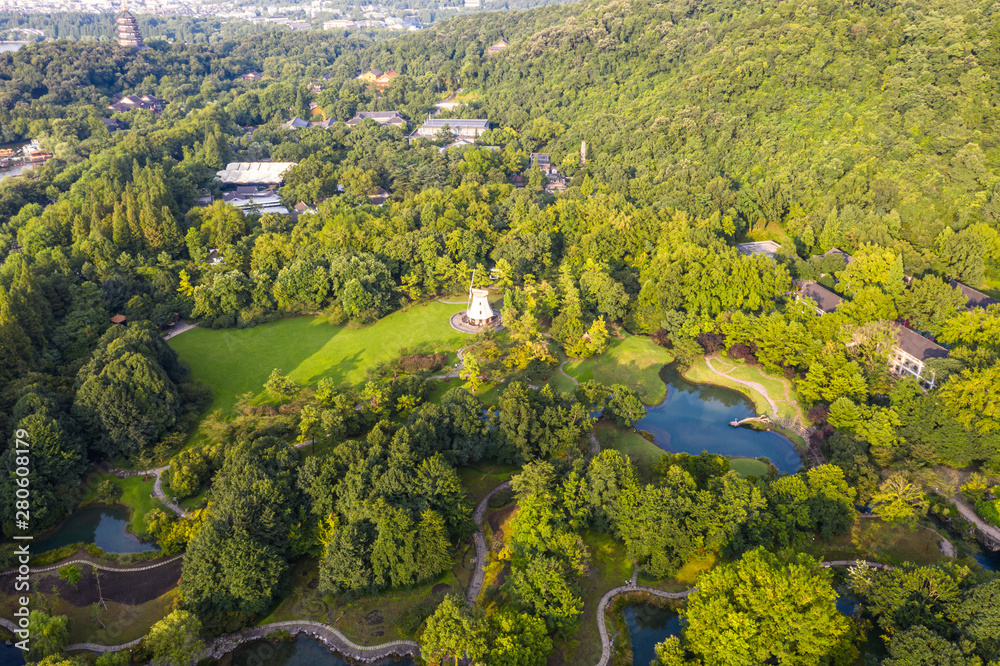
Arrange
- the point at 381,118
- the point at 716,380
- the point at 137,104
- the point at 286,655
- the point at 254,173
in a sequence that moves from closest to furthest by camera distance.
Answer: the point at 286,655 → the point at 716,380 → the point at 254,173 → the point at 381,118 → the point at 137,104

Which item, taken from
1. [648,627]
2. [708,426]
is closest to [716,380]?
[708,426]

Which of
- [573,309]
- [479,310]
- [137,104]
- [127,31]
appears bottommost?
[479,310]

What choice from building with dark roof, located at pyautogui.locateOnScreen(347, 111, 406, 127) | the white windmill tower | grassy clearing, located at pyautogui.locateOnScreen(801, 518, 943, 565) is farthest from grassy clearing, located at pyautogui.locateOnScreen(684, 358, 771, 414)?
building with dark roof, located at pyautogui.locateOnScreen(347, 111, 406, 127)

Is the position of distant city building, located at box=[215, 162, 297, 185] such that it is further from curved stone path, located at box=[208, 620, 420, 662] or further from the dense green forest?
curved stone path, located at box=[208, 620, 420, 662]

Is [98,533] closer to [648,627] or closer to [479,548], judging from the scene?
[479,548]

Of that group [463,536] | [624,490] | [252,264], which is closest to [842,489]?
[624,490]
